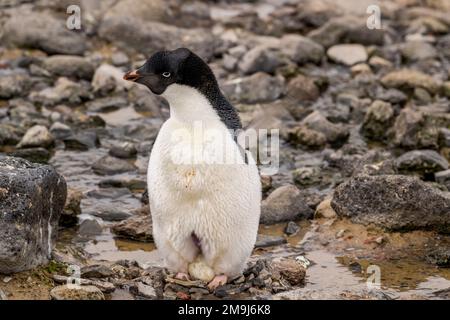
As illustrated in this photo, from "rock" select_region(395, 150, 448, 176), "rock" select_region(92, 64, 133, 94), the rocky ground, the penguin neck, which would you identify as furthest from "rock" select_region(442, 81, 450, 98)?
the penguin neck

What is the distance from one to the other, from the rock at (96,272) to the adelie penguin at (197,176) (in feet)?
1.61

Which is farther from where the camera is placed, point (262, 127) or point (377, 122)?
point (377, 122)

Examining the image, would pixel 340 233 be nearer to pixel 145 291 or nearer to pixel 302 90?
pixel 145 291

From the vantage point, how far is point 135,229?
9219mm

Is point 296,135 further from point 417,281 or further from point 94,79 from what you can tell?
point 417,281

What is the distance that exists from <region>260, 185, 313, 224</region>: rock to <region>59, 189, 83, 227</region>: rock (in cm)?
181

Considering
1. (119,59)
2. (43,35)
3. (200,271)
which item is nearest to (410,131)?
(119,59)

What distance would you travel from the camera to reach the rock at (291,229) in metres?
9.53

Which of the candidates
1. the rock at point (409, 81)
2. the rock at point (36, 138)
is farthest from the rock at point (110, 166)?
the rock at point (409, 81)

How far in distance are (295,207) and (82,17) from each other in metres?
8.05

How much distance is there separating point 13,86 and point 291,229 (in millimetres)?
5670

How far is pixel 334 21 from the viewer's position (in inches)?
656

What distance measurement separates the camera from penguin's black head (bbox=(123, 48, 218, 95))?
6.83 m

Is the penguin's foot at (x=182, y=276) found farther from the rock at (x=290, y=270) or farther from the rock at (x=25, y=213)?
the rock at (x=25, y=213)
